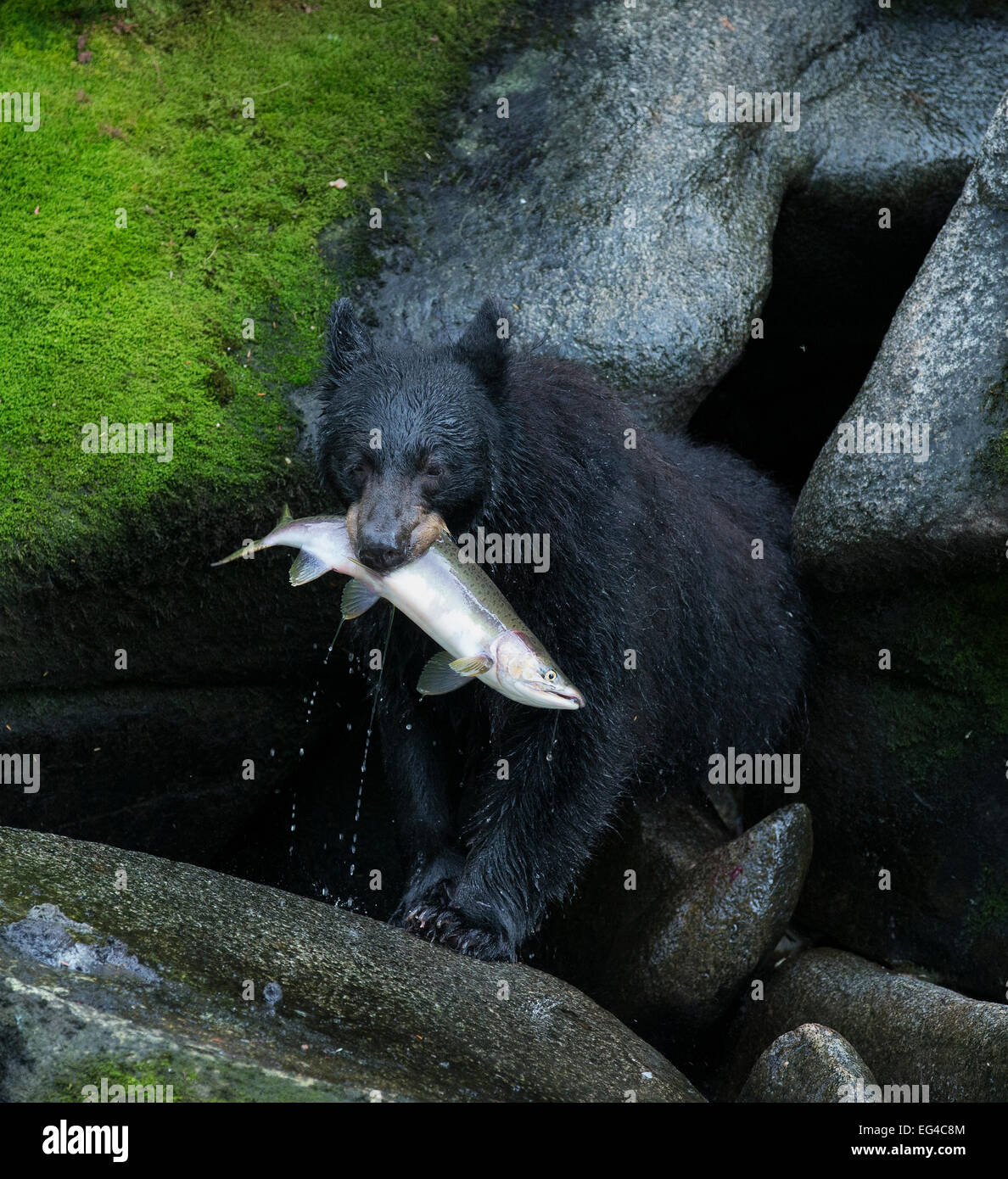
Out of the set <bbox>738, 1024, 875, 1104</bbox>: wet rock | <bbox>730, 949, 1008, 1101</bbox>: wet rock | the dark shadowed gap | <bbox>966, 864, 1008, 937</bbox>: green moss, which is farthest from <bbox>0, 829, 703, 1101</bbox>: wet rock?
the dark shadowed gap

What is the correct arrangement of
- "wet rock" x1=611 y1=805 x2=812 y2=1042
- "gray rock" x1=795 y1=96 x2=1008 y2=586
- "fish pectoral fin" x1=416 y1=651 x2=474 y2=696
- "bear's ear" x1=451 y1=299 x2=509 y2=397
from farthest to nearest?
"wet rock" x1=611 y1=805 x2=812 y2=1042
"gray rock" x1=795 y1=96 x2=1008 y2=586
"bear's ear" x1=451 y1=299 x2=509 y2=397
"fish pectoral fin" x1=416 y1=651 x2=474 y2=696

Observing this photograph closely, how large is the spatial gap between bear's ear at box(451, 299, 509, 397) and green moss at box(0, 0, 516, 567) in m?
1.61

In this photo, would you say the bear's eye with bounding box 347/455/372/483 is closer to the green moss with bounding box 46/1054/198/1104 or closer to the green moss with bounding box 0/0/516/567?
the green moss with bounding box 0/0/516/567

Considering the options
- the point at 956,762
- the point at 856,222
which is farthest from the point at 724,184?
the point at 956,762

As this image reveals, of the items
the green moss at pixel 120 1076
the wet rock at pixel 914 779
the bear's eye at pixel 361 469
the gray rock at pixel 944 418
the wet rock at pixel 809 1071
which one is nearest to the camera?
the green moss at pixel 120 1076

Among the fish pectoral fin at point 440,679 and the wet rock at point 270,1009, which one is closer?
the wet rock at point 270,1009

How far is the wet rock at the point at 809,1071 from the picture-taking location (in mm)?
4371

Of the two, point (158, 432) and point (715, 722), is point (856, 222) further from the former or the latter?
point (158, 432)

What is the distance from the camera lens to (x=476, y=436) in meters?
5.57

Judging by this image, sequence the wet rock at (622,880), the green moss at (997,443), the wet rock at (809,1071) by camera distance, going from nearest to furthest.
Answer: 1. the wet rock at (809,1071)
2. the green moss at (997,443)
3. the wet rock at (622,880)

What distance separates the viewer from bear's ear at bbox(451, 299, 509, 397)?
222 inches

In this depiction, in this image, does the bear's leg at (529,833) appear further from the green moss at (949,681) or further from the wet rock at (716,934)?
the green moss at (949,681)

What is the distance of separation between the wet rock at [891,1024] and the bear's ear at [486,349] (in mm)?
3084

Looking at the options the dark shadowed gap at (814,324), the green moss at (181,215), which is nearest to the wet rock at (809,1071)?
the green moss at (181,215)
